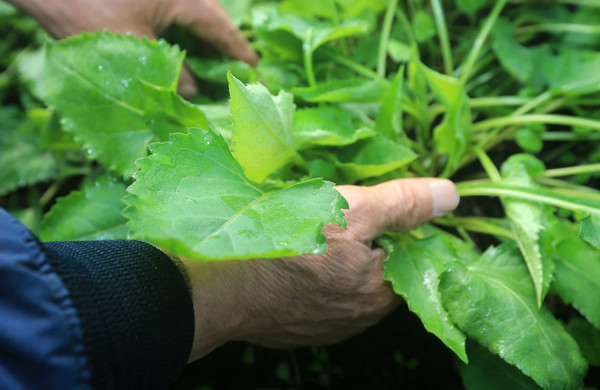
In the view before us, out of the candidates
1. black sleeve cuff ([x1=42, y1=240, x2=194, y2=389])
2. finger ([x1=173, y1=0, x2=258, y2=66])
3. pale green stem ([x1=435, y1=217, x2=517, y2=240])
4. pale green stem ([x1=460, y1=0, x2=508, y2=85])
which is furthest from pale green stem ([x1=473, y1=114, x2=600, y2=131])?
black sleeve cuff ([x1=42, y1=240, x2=194, y2=389])

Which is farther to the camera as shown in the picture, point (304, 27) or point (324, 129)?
point (304, 27)

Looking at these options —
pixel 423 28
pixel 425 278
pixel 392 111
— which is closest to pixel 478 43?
pixel 423 28

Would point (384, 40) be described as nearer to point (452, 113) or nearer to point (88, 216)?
point (452, 113)

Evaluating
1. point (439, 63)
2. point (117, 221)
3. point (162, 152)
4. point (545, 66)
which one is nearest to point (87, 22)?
point (117, 221)

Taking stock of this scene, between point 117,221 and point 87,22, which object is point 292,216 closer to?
point 117,221

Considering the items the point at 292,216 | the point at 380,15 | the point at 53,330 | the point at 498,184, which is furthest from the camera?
the point at 380,15

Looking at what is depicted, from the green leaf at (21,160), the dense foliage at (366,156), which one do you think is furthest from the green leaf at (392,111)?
the green leaf at (21,160)

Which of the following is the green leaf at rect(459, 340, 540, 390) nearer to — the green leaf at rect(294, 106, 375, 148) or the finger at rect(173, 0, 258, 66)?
the green leaf at rect(294, 106, 375, 148)
